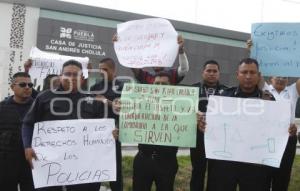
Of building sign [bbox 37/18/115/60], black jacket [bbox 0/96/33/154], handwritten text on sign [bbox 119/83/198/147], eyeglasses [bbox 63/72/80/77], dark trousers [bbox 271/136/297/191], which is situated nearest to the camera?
eyeglasses [bbox 63/72/80/77]

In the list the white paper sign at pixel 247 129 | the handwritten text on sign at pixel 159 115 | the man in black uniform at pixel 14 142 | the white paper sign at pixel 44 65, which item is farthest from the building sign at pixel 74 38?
the white paper sign at pixel 247 129

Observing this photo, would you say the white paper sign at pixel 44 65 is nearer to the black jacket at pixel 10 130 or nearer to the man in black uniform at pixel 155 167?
the black jacket at pixel 10 130

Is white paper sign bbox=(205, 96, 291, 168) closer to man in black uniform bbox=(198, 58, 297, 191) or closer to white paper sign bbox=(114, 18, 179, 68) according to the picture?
man in black uniform bbox=(198, 58, 297, 191)

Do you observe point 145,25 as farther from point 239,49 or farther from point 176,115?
point 239,49

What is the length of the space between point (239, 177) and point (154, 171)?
85 centimetres

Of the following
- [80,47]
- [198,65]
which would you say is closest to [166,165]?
[80,47]

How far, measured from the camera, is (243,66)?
4000 millimetres

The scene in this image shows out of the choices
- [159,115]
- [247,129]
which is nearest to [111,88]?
[159,115]

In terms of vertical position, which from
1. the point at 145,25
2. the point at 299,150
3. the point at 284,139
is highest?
the point at 145,25

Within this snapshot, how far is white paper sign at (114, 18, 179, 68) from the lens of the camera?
15.4ft

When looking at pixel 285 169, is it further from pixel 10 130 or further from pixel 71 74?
pixel 10 130

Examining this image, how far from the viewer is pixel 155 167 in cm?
427

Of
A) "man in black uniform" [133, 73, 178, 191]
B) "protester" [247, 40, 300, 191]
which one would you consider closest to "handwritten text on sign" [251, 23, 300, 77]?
"protester" [247, 40, 300, 191]

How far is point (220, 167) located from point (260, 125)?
1.76 feet
